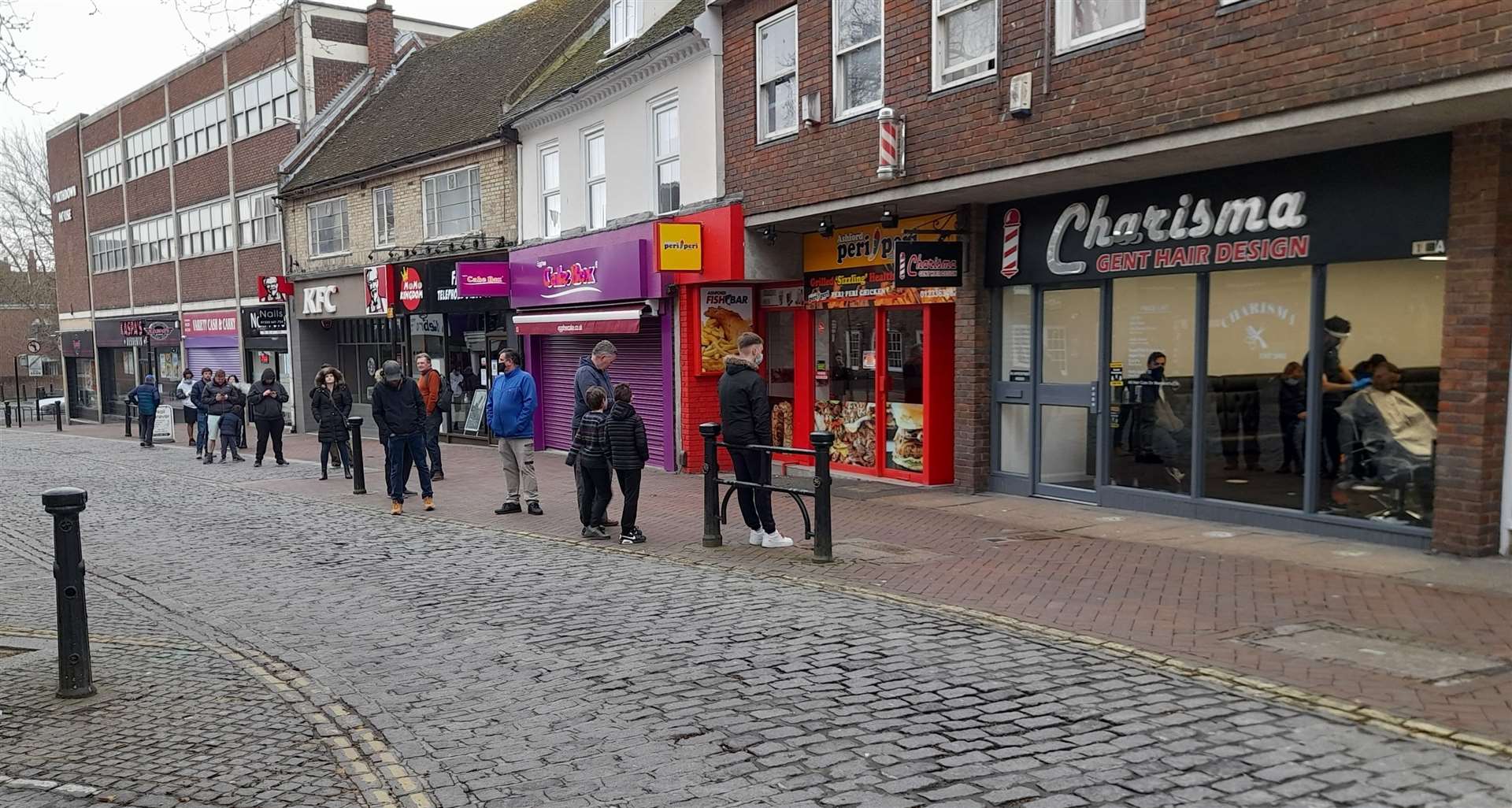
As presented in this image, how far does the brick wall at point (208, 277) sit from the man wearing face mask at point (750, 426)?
26173 millimetres

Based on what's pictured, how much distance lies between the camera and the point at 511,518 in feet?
38.8

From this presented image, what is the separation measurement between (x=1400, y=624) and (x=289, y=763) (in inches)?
239

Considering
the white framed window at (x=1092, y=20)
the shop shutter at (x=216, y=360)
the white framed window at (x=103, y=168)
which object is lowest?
the shop shutter at (x=216, y=360)

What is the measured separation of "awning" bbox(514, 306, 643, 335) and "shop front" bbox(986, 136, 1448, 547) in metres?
6.32

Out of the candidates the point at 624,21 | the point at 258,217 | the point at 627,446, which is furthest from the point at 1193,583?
the point at 258,217

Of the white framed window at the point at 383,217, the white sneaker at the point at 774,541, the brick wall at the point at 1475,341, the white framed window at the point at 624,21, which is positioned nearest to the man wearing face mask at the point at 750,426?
the white sneaker at the point at 774,541

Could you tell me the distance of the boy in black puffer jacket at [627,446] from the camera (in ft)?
32.1

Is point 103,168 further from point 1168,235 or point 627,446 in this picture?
point 1168,235

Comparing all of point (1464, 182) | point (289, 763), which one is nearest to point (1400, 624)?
point (1464, 182)

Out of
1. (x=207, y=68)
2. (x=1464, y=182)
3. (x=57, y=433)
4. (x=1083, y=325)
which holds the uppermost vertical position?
(x=207, y=68)

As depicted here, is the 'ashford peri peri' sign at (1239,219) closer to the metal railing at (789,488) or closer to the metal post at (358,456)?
the metal railing at (789,488)

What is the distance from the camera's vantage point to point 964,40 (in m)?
10.9

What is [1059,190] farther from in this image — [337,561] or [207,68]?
[207,68]

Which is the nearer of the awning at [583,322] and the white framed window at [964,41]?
the white framed window at [964,41]
